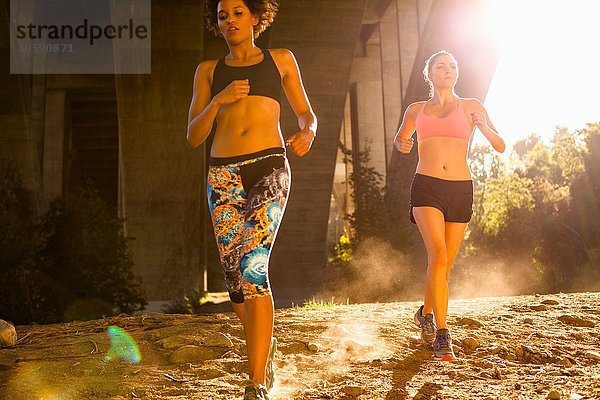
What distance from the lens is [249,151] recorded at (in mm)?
3887

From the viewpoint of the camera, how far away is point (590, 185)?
1143 inches

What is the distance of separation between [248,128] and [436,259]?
1.83m

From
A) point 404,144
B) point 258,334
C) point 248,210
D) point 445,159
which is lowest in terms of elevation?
point 258,334

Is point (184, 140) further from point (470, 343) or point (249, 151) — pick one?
point (249, 151)

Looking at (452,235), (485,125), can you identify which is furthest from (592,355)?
(485,125)

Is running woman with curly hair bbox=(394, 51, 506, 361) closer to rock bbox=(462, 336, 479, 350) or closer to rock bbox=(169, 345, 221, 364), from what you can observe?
rock bbox=(462, 336, 479, 350)

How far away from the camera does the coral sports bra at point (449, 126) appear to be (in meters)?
5.38

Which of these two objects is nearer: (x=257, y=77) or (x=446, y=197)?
(x=257, y=77)

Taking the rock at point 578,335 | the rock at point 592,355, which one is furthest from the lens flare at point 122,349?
the rock at point 578,335

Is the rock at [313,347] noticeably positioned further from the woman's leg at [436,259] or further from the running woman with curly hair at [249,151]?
the running woman with curly hair at [249,151]

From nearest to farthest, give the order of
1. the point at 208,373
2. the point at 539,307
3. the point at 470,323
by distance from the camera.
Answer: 1. the point at 208,373
2. the point at 470,323
3. the point at 539,307

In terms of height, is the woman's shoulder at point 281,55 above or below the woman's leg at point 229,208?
above

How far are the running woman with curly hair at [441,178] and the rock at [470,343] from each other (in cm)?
29

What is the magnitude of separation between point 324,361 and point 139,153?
15.6m
